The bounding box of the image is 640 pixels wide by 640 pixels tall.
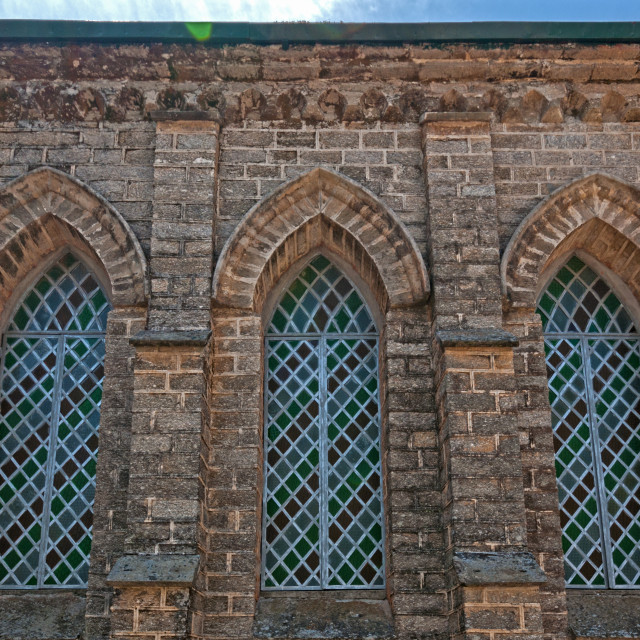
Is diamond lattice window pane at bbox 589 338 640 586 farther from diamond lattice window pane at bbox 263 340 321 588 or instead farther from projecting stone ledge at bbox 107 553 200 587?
projecting stone ledge at bbox 107 553 200 587

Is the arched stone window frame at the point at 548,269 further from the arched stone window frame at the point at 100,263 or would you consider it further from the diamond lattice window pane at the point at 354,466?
the arched stone window frame at the point at 100,263

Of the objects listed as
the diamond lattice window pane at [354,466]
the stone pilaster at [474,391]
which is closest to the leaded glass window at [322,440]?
the diamond lattice window pane at [354,466]

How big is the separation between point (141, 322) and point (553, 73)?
14.7 feet

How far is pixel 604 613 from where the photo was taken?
24.0 ft

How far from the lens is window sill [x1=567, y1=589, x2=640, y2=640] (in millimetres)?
7105

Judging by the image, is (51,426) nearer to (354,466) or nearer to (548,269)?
(354,466)

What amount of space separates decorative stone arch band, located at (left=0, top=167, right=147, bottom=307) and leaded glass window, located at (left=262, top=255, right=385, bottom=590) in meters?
1.44

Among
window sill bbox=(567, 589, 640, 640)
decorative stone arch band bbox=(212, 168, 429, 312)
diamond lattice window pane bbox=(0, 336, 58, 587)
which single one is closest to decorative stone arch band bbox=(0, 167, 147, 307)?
diamond lattice window pane bbox=(0, 336, 58, 587)

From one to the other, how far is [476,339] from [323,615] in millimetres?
2501

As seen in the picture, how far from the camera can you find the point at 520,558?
6.82 metres

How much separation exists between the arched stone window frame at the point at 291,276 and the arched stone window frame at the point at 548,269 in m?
0.86

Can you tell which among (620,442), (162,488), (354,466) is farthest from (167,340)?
(620,442)

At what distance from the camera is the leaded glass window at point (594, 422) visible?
7754mm

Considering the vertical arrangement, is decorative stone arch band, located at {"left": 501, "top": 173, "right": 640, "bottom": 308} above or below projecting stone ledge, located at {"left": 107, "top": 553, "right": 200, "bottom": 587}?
above
